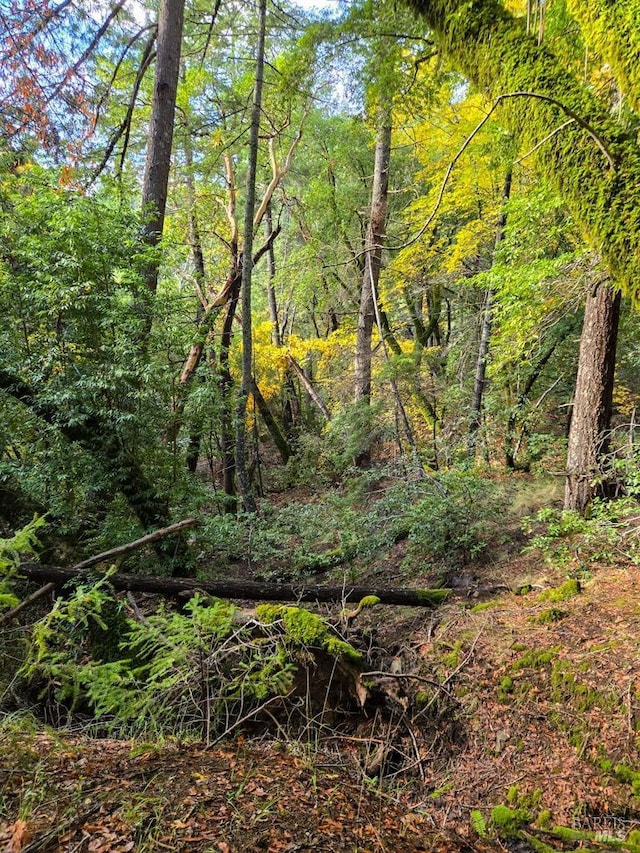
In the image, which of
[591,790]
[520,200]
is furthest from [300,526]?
[520,200]

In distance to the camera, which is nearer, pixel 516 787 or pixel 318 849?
pixel 318 849

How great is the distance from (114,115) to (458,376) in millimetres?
8985

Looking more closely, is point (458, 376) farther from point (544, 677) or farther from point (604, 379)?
point (544, 677)

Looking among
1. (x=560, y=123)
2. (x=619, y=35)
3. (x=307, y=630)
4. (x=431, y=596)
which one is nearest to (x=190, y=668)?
(x=307, y=630)

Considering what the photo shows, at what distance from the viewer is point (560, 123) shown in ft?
8.11

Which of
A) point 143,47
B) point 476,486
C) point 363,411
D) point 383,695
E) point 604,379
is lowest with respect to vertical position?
point 383,695

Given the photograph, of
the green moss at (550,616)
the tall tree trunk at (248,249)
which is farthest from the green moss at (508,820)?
the tall tree trunk at (248,249)

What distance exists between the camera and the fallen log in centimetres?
502

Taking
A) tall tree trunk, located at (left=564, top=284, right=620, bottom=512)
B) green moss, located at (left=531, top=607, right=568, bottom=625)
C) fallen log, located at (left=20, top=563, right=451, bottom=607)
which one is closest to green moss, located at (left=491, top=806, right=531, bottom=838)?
green moss, located at (left=531, top=607, right=568, bottom=625)

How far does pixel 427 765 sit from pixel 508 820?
72 centimetres

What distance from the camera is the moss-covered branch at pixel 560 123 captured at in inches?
91.7

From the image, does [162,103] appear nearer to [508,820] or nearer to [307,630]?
[307,630]

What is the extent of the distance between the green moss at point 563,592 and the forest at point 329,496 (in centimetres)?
4

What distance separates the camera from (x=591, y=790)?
2.69 meters
